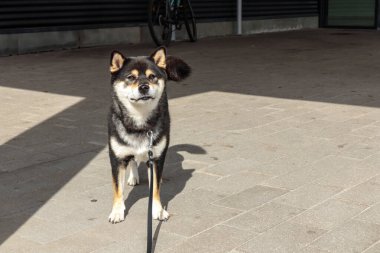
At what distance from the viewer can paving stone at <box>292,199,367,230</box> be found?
384 centimetres

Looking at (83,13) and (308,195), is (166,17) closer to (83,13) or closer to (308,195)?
(83,13)

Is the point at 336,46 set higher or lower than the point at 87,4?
lower

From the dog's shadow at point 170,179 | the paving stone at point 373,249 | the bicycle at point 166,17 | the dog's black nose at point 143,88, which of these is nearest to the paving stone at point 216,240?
the dog's shadow at point 170,179

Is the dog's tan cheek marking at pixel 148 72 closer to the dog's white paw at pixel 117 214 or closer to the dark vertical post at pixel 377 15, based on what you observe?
the dog's white paw at pixel 117 214

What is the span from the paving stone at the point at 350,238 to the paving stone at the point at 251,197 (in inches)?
26.8

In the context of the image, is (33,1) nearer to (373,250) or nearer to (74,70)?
(74,70)

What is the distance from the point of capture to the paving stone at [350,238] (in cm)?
345

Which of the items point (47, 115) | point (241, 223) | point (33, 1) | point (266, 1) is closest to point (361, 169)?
point (241, 223)

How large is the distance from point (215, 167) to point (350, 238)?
5.83 feet

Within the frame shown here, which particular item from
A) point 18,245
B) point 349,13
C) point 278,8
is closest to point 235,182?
point 18,245

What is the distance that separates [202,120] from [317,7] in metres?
17.1

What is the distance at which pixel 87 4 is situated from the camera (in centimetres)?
1478

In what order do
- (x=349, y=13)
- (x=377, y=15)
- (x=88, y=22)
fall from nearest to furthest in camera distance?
(x=88, y=22) < (x=377, y=15) < (x=349, y=13)

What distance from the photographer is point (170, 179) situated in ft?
15.9
